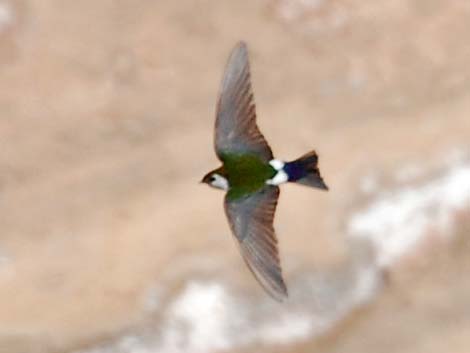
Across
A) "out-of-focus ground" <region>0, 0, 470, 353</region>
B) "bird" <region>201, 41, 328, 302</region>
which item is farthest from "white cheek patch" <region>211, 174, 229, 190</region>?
"out-of-focus ground" <region>0, 0, 470, 353</region>

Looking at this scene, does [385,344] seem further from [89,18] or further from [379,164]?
[89,18]

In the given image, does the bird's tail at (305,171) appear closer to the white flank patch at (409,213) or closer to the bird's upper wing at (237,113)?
the bird's upper wing at (237,113)

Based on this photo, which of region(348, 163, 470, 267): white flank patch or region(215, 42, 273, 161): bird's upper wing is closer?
region(215, 42, 273, 161): bird's upper wing

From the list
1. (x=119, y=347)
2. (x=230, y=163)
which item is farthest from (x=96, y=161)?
(x=230, y=163)

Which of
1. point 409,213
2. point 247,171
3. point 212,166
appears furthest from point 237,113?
point 409,213

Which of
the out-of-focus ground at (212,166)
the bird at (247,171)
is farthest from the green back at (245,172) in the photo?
the out-of-focus ground at (212,166)

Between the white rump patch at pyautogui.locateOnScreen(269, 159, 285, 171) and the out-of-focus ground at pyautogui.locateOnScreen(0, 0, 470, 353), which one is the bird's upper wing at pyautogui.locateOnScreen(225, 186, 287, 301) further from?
the out-of-focus ground at pyautogui.locateOnScreen(0, 0, 470, 353)
